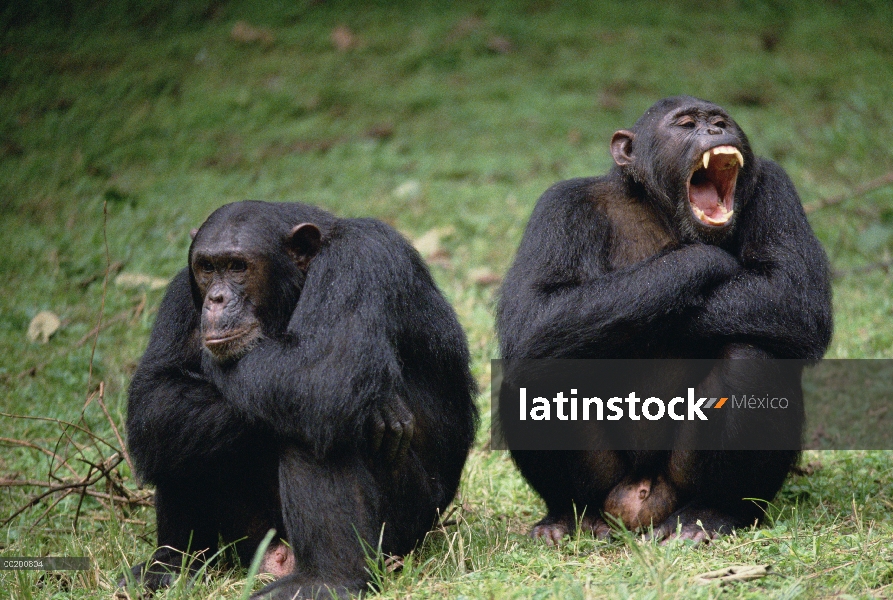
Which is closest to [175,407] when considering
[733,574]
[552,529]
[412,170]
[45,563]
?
[45,563]

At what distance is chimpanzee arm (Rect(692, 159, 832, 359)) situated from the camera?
201 inches

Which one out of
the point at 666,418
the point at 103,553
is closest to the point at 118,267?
the point at 103,553

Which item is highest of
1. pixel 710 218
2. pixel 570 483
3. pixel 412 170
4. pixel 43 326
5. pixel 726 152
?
pixel 726 152

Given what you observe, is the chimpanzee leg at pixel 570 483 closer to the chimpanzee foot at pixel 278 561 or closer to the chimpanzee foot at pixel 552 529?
the chimpanzee foot at pixel 552 529

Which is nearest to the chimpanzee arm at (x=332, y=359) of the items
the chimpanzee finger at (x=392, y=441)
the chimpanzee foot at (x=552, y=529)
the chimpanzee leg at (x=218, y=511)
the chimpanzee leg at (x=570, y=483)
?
the chimpanzee finger at (x=392, y=441)

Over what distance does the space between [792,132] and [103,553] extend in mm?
9865

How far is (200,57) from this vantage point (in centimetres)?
1312

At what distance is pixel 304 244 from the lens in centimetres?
493

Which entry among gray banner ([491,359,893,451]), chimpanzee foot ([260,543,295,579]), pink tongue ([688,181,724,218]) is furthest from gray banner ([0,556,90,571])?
pink tongue ([688,181,724,218])

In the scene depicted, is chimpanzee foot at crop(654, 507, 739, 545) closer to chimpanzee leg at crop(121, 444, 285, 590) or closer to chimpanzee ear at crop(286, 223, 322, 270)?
chimpanzee leg at crop(121, 444, 285, 590)

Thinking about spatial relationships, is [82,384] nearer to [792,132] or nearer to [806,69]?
[792,132]

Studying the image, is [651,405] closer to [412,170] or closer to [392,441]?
[392,441]

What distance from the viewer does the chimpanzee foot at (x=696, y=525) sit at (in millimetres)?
5043

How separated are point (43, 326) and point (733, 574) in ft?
17.5
